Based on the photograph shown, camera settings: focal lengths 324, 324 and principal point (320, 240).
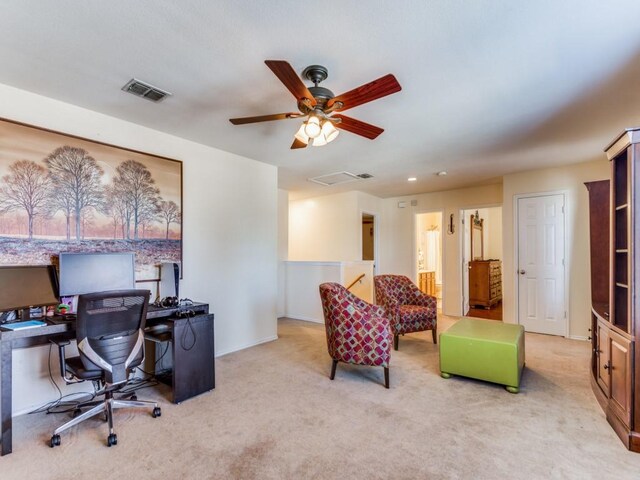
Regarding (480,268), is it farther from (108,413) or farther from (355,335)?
(108,413)

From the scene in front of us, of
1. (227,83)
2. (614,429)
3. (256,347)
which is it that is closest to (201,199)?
(227,83)

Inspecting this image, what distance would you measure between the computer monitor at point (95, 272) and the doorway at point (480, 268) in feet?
18.0

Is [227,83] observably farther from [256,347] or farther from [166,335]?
[256,347]

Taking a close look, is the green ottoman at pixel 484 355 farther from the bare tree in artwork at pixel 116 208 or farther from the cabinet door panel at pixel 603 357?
the bare tree in artwork at pixel 116 208

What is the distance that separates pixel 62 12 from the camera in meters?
1.69

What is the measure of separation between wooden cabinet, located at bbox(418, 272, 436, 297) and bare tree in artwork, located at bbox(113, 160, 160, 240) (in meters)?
6.06

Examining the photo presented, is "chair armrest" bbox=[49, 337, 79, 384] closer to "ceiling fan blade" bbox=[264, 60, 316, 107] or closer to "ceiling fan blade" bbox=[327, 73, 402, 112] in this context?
"ceiling fan blade" bbox=[264, 60, 316, 107]

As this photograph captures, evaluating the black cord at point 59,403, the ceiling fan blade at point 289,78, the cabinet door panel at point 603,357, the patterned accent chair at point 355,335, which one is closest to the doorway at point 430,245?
the cabinet door panel at point 603,357

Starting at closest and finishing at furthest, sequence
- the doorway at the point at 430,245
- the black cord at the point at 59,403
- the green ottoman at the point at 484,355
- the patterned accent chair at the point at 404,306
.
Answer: the black cord at the point at 59,403, the green ottoman at the point at 484,355, the patterned accent chair at the point at 404,306, the doorway at the point at 430,245

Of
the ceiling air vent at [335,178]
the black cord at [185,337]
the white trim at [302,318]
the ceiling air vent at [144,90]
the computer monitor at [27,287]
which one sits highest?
the ceiling air vent at [144,90]

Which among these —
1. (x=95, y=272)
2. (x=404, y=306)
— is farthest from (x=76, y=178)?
(x=404, y=306)

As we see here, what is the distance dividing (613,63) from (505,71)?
0.66 metres

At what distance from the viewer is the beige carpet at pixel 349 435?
1853 mm

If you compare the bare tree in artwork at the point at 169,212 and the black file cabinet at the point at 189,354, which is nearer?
the black file cabinet at the point at 189,354
